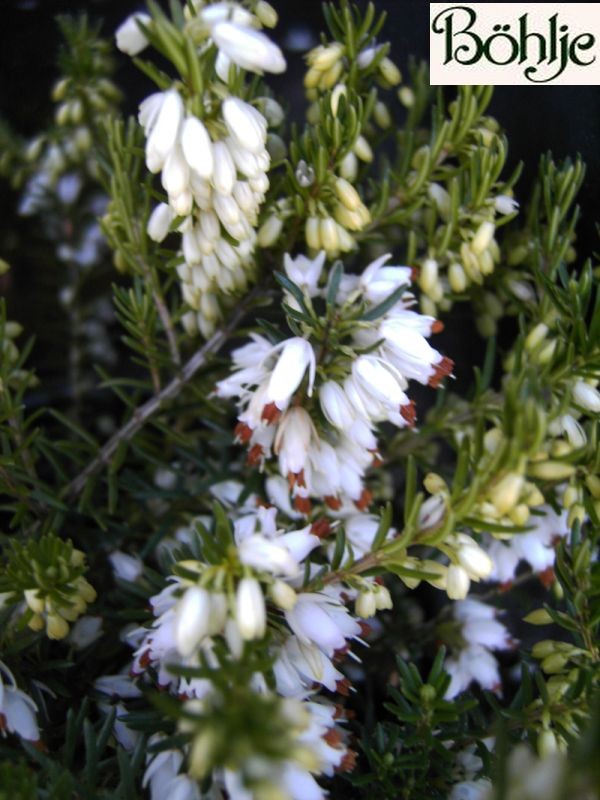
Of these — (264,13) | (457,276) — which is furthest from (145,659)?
(264,13)

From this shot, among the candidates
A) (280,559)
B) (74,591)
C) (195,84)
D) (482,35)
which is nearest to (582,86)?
(482,35)

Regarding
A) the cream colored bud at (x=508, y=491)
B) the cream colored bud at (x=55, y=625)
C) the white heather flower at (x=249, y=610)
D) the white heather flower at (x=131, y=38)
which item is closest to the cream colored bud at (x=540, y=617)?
the cream colored bud at (x=508, y=491)

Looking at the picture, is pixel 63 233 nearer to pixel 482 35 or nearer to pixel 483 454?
pixel 482 35

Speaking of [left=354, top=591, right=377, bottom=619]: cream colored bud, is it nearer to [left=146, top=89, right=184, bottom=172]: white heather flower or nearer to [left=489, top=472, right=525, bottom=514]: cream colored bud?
[left=489, top=472, right=525, bottom=514]: cream colored bud

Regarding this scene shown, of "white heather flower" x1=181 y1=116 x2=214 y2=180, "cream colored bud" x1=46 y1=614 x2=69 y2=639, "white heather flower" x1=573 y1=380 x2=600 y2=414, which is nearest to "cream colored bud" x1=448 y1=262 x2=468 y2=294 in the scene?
"white heather flower" x1=573 y1=380 x2=600 y2=414

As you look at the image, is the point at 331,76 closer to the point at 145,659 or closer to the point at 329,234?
the point at 329,234

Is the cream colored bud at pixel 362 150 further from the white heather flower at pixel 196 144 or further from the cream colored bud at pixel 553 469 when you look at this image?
the cream colored bud at pixel 553 469
